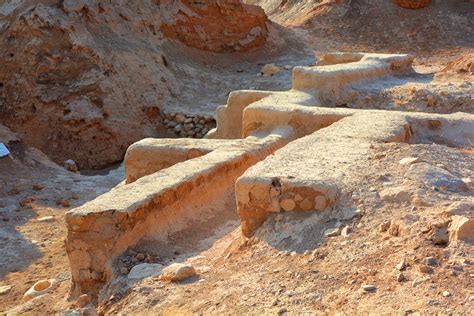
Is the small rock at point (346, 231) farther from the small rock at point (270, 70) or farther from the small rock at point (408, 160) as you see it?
the small rock at point (270, 70)

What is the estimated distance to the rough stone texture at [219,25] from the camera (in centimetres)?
1415

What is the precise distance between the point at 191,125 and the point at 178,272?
8044 millimetres

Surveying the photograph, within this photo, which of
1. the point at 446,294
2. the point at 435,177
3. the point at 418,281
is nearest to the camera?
the point at 446,294

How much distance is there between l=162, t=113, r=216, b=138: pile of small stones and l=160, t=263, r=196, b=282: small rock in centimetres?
777

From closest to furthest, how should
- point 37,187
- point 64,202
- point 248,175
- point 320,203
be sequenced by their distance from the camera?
1. point 320,203
2. point 248,175
3. point 64,202
4. point 37,187

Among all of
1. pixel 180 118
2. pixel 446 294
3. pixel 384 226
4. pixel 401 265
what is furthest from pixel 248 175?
pixel 180 118

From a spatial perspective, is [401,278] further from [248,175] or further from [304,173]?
[248,175]

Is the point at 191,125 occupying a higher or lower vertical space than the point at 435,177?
lower

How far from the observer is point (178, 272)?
3830 mm

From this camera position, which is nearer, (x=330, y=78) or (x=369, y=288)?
(x=369, y=288)

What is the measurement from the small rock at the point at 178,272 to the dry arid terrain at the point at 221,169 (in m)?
0.01

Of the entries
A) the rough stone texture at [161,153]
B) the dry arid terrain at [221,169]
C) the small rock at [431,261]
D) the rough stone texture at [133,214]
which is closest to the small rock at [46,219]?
the dry arid terrain at [221,169]

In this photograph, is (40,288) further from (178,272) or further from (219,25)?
(219,25)

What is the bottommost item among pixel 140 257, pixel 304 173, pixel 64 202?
pixel 64 202
